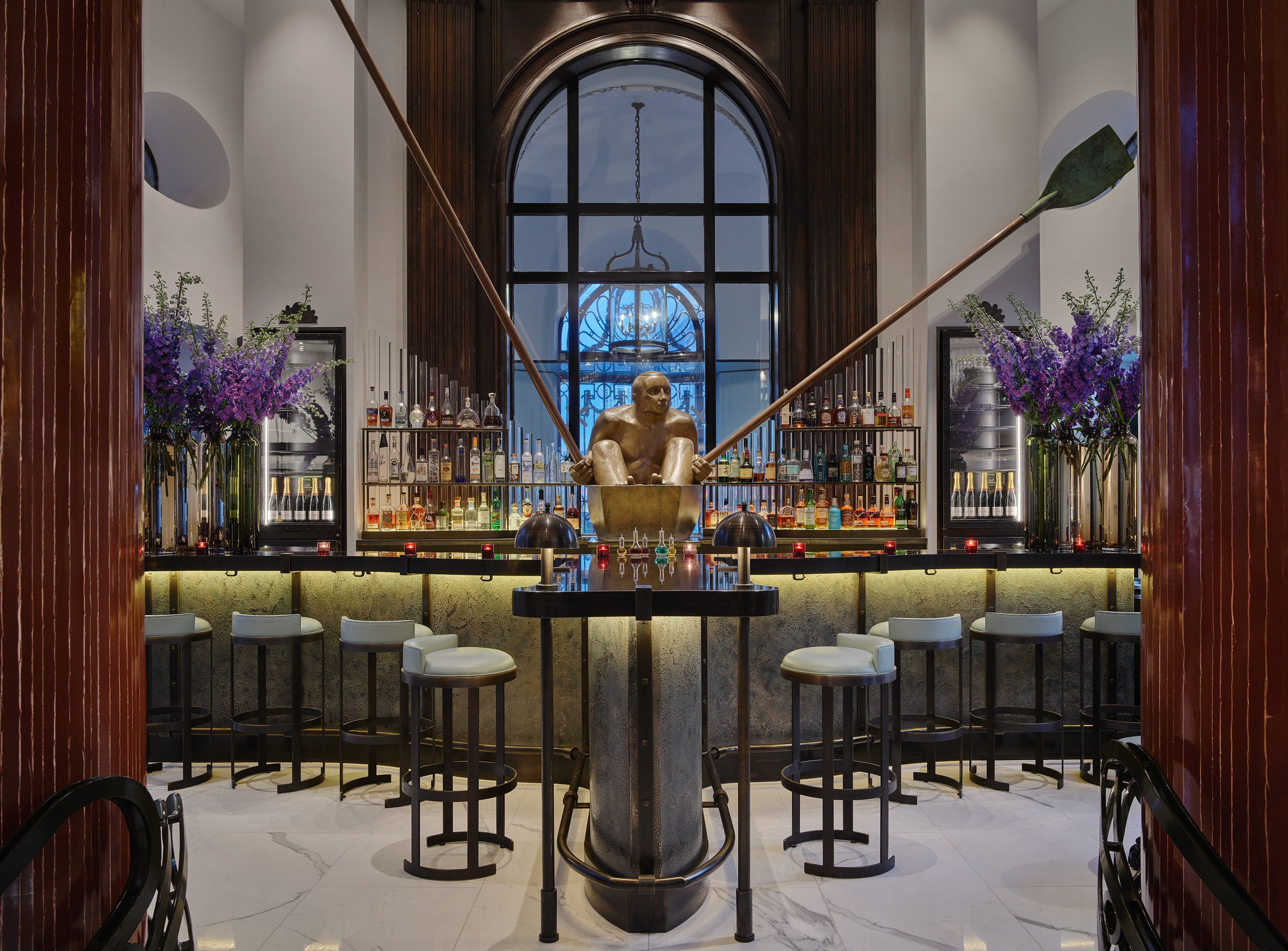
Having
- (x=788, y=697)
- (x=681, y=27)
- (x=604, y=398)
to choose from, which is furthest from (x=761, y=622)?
(x=681, y=27)

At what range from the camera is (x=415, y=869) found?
3.15m

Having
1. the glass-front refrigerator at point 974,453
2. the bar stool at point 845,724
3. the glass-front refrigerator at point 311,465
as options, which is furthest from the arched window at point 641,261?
the bar stool at point 845,724

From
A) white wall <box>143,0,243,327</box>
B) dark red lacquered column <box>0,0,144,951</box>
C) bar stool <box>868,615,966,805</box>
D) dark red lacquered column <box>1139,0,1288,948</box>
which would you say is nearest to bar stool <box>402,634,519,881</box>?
dark red lacquered column <box>0,0,144,951</box>

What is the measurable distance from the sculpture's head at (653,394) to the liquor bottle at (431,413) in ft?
Result: 8.83

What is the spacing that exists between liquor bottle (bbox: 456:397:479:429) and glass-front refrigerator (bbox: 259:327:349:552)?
34.7 inches

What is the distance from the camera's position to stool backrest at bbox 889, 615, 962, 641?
3.77 m

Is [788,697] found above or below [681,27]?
below

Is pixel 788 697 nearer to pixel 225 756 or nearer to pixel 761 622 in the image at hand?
pixel 761 622

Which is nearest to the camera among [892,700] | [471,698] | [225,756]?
[471,698]

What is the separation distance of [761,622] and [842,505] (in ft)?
8.51

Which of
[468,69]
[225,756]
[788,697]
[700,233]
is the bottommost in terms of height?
[225,756]

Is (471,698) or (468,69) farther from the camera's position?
(468,69)

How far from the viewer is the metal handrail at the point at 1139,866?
1287mm

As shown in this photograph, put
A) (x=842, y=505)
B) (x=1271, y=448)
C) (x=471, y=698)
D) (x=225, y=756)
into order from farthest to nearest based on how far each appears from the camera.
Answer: (x=842, y=505) → (x=225, y=756) → (x=471, y=698) → (x=1271, y=448)
